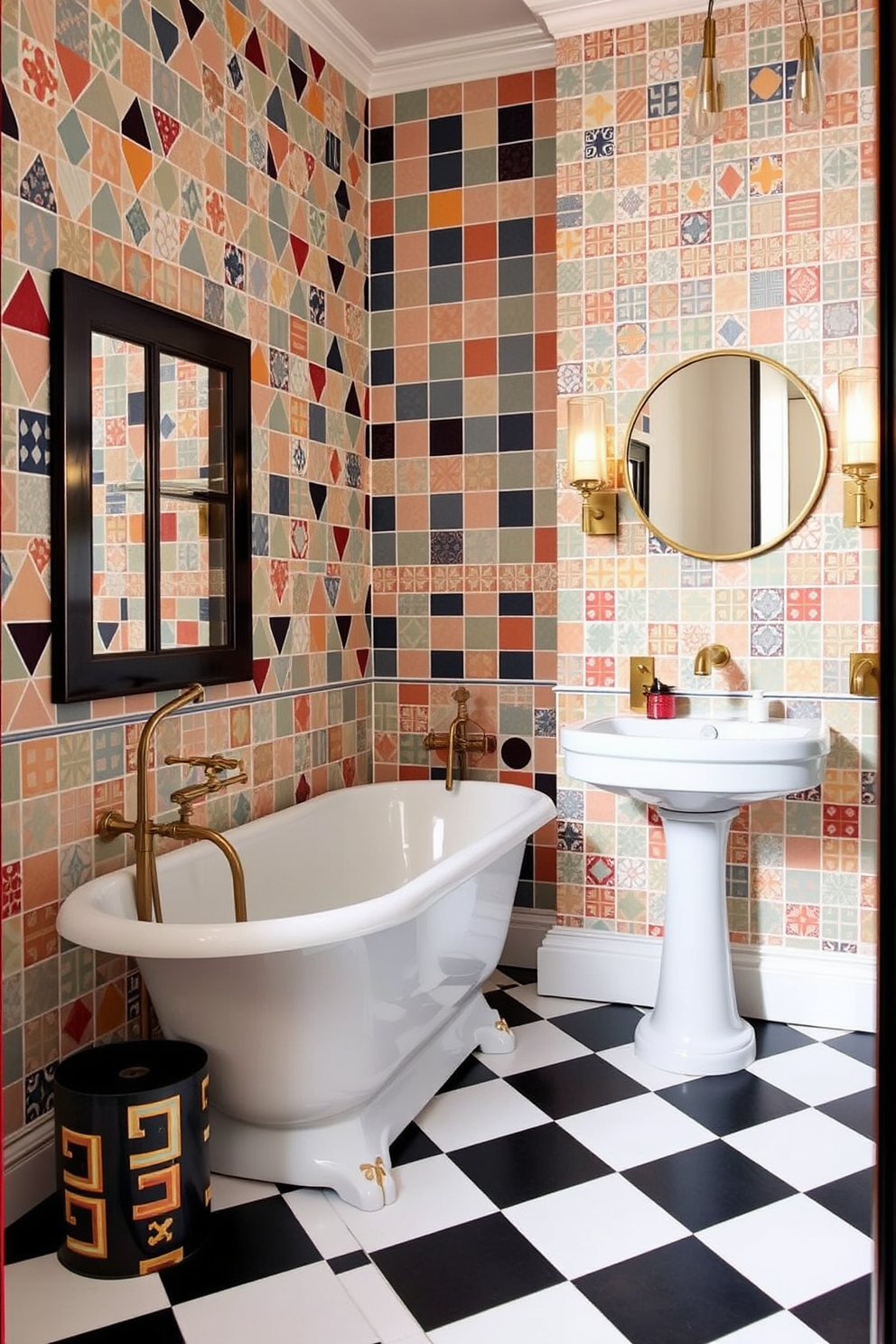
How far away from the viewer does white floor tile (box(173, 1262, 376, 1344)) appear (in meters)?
1.77

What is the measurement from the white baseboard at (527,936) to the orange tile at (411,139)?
103 inches

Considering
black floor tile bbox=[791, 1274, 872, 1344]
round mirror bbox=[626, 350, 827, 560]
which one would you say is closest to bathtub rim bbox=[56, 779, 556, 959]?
black floor tile bbox=[791, 1274, 872, 1344]

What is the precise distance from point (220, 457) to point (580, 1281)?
6.94 ft

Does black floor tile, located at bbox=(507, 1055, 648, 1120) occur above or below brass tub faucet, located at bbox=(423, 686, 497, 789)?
below

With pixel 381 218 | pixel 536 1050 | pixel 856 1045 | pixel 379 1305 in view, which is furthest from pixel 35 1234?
pixel 381 218

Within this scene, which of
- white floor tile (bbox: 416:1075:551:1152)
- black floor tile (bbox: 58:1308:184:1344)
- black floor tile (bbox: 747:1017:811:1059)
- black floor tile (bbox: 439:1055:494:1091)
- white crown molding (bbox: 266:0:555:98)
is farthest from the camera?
white crown molding (bbox: 266:0:555:98)

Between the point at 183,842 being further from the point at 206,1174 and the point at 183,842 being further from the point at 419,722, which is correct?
the point at 419,722

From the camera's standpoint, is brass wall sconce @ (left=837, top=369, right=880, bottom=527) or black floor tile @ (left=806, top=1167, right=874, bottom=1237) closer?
black floor tile @ (left=806, top=1167, right=874, bottom=1237)

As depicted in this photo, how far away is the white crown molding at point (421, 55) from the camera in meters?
3.44

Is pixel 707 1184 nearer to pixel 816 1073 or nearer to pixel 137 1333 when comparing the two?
pixel 816 1073

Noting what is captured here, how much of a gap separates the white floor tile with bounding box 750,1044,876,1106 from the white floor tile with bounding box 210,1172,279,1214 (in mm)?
1287

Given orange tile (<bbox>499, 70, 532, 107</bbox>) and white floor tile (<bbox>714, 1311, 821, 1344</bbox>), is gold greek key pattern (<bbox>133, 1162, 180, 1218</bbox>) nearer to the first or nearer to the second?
white floor tile (<bbox>714, 1311, 821, 1344</bbox>)

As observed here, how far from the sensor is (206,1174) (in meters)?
2.05

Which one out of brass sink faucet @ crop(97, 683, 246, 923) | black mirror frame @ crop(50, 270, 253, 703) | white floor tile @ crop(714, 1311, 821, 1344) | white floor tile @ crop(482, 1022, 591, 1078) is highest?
black mirror frame @ crop(50, 270, 253, 703)
